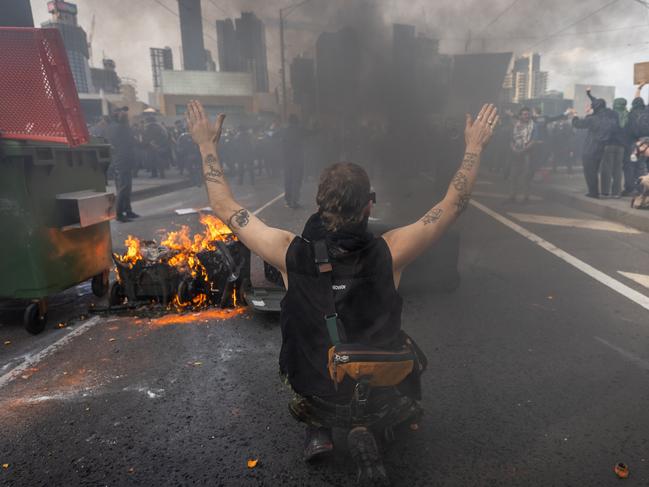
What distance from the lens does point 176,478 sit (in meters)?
2.14

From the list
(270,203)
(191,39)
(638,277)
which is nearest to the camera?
(638,277)

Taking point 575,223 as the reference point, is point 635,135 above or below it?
above

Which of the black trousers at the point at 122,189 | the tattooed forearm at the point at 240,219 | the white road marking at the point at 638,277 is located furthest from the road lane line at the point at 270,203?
the tattooed forearm at the point at 240,219

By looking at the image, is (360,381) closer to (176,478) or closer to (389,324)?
(389,324)

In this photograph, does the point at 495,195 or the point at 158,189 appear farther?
the point at 158,189

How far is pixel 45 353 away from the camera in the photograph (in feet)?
11.6

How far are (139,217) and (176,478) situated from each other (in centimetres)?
821

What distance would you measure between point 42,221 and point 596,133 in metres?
10.0

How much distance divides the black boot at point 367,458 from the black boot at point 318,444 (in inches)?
7.8

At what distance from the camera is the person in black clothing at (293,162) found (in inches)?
429

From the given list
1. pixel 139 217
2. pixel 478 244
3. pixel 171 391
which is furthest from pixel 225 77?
pixel 171 391

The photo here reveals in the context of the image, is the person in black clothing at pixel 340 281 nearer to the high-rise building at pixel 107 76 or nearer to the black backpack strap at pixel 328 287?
the black backpack strap at pixel 328 287

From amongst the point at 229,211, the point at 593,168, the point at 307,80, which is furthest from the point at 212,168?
the point at 307,80

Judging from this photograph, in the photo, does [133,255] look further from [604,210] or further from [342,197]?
[604,210]
